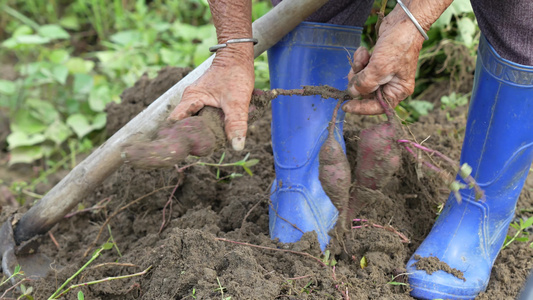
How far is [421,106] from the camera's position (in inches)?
99.4

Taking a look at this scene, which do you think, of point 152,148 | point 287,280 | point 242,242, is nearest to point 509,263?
point 287,280

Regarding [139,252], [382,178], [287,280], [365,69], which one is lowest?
[139,252]

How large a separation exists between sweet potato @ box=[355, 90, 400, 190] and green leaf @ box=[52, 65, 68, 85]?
2.04 metres

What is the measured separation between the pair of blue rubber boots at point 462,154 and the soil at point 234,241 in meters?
0.07

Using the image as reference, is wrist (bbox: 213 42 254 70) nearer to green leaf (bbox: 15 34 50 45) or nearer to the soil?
the soil

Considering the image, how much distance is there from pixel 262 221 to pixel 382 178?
1.73 ft

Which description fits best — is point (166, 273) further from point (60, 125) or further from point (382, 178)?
point (60, 125)

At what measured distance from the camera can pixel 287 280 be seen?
141 centimetres

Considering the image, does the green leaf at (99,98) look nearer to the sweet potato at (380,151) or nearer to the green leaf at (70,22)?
the green leaf at (70,22)

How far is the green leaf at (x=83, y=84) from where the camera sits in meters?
2.94

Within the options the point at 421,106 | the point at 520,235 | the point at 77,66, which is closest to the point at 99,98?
the point at 77,66

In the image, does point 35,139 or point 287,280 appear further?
point 35,139

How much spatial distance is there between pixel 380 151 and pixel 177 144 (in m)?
0.52

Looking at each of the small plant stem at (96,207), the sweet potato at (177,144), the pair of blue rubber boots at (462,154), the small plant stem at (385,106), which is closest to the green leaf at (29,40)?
the small plant stem at (96,207)
